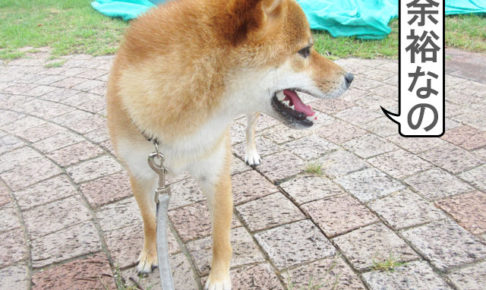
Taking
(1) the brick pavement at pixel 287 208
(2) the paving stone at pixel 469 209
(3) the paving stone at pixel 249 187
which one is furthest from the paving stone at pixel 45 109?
(2) the paving stone at pixel 469 209

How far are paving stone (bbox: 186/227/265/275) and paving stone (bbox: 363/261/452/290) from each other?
577 mm

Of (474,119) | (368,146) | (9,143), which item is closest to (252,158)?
(368,146)

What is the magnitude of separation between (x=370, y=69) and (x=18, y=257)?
4092mm

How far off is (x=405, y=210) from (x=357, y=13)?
4339mm

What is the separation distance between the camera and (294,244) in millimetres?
2203

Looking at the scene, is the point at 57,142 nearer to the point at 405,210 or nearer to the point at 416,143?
the point at 405,210

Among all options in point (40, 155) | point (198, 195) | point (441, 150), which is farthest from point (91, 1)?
point (441, 150)

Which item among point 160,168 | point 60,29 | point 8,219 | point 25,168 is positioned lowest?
point 8,219

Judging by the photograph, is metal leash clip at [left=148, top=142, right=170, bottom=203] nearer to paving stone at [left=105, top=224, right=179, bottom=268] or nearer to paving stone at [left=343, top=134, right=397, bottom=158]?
paving stone at [left=105, top=224, right=179, bottom=268]

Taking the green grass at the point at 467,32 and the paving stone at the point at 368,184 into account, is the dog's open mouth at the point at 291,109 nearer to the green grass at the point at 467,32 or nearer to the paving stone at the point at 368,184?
the paving stone at the point at 368,184

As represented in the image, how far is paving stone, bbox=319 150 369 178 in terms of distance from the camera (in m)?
2.87

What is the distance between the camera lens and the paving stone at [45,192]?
265cm

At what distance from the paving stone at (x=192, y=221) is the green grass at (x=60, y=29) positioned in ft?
12.5

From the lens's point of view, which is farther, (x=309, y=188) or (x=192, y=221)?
(x=309, y=188)
